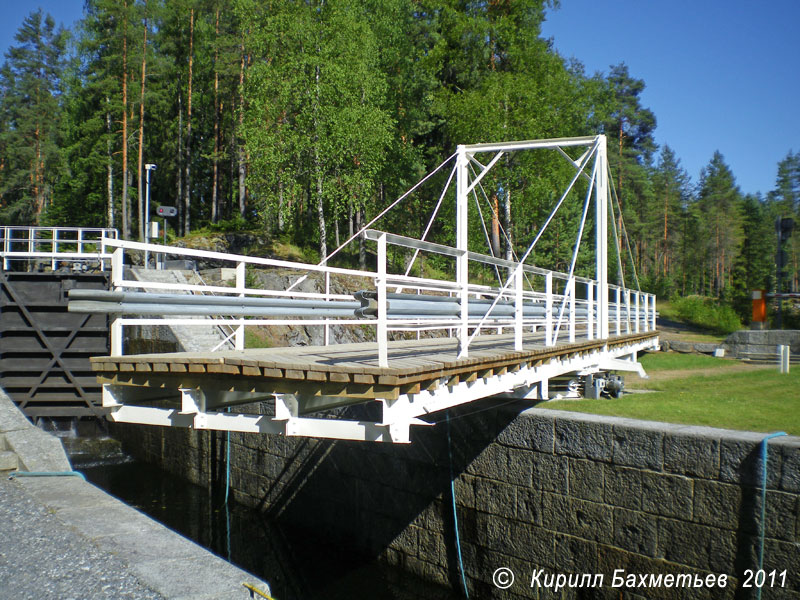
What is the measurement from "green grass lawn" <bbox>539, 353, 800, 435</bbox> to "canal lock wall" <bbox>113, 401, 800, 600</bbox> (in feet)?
4.24

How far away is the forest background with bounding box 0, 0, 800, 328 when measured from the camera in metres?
25.5

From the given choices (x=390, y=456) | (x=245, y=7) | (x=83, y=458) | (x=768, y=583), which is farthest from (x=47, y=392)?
(x=245, y=7)

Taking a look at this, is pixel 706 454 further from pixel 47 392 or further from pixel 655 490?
pixel 47 392

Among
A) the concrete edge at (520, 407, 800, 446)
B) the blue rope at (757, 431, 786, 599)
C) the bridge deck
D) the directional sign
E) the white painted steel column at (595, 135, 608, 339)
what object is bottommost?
the blue rope at (757, 431, 786, 599)

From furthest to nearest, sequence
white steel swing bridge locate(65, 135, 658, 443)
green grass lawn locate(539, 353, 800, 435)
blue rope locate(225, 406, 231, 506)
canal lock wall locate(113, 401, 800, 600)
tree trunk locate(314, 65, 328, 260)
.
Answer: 1. tree trunk locate(314, 65, 328, 260)
2. blue rope locate(225, 406, 231, 506)
3. green grass lawn locate(539, 353, 800, 435)
4. canal lock wall locate(113, 401, 800, 600)
5. white steel swing bridge locate(65, 135, 658, 443)

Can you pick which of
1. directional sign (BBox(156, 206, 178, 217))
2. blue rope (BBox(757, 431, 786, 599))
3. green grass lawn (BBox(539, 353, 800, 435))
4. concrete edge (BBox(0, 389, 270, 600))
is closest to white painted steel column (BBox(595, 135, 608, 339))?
green grass lawn (BBox(539, 353, 800, 435))

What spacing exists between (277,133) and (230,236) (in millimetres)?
4862

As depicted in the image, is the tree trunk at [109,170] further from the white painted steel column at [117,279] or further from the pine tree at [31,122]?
the white painted steel column at [117,279]

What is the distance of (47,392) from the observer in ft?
48.1

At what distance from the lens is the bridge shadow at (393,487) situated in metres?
7.72

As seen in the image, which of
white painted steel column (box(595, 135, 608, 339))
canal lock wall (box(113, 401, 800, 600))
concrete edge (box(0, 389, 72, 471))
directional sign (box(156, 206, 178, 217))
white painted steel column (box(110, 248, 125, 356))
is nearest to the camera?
white painted steel column (box(110, 248, 125, 356))

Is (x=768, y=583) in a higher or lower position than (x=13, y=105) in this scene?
lower

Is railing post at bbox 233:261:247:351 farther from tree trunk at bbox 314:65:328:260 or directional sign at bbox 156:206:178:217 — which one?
tree trunk at bbox 314:65:328:260

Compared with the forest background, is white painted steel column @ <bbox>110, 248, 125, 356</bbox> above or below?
below
